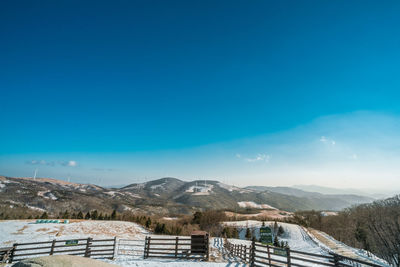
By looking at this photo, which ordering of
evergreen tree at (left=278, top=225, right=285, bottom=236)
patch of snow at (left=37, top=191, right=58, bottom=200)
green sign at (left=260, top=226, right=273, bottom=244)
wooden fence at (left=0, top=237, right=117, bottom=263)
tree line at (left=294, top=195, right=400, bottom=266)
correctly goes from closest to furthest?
green sign at (left=260, top=226, right=273, bottom=244) < wooden fence at (left=0, top=237, right=117, bottom=263) < tree line at (left=294, top=195, right=400, bottom=266) < evergreen tree at (left=278, top=225, right=285, bottom=236) < patch of snow at (left=37, top=191, right=58, bottom=200)

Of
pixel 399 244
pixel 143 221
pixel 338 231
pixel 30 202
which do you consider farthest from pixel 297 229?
pixel 30 202

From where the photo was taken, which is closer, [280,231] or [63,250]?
[63,250]

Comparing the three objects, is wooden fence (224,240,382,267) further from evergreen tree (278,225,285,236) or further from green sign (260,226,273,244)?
evergreen tree (278,225,285,236)

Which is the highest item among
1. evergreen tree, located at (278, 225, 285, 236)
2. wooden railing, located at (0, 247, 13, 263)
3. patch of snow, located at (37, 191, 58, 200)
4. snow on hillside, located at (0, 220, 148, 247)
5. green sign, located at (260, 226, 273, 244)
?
green sign, located at (260, 226, 273, 244)

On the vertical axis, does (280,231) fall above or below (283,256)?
below

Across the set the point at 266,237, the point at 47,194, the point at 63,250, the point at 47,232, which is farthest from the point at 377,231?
the point at 47,194

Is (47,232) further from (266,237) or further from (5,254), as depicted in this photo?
(266,237)

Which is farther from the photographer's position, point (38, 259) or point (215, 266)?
point (215, 266)

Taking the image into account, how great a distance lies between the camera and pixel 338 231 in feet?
221

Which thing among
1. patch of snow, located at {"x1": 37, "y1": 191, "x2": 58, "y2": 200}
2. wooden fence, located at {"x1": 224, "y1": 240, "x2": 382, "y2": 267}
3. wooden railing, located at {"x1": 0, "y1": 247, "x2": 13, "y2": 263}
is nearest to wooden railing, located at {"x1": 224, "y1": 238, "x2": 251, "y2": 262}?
wooden fence, located at {"x1": 224, "y1": 240, "x2": 382, "y2": 267}

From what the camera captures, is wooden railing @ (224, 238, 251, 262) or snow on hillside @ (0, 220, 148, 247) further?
snow on hillside @ (0, 220, 148, 247)

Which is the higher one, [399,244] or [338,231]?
[399,244]

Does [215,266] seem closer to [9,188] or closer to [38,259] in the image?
[38,259]

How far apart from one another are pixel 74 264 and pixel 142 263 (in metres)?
13.2
